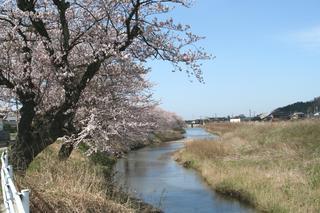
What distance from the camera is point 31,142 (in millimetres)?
13375

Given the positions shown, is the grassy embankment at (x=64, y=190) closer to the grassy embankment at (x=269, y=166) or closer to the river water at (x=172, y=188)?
the river water at (x=172, y=188)

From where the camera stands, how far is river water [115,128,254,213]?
18438 mm

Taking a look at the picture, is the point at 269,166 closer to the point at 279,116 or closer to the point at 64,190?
the point at 64,190

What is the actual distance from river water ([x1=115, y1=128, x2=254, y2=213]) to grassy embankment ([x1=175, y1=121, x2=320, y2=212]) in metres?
0.64

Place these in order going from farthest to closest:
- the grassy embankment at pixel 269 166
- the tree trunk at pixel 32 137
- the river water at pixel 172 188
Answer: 1. the river water at pixel 172 188
2. the grassy embankment at pixel 269 166
3. the tree trunk at pixel 32 137

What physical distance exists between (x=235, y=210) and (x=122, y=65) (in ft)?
21.5

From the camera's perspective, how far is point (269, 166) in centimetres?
2252

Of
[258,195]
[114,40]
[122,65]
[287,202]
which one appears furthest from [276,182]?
[114,40]

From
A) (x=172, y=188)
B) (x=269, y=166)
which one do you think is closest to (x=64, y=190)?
(x=269, y=166)

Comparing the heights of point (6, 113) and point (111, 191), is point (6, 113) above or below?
above

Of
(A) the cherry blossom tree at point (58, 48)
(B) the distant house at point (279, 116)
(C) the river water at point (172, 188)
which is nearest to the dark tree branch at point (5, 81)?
(A) the cherry blossom tree at point (58, 48)

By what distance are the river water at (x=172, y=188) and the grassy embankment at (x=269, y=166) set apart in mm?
635

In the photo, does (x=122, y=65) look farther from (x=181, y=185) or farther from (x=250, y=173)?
(x=181, y=185)

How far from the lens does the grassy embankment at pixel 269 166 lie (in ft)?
53.6
